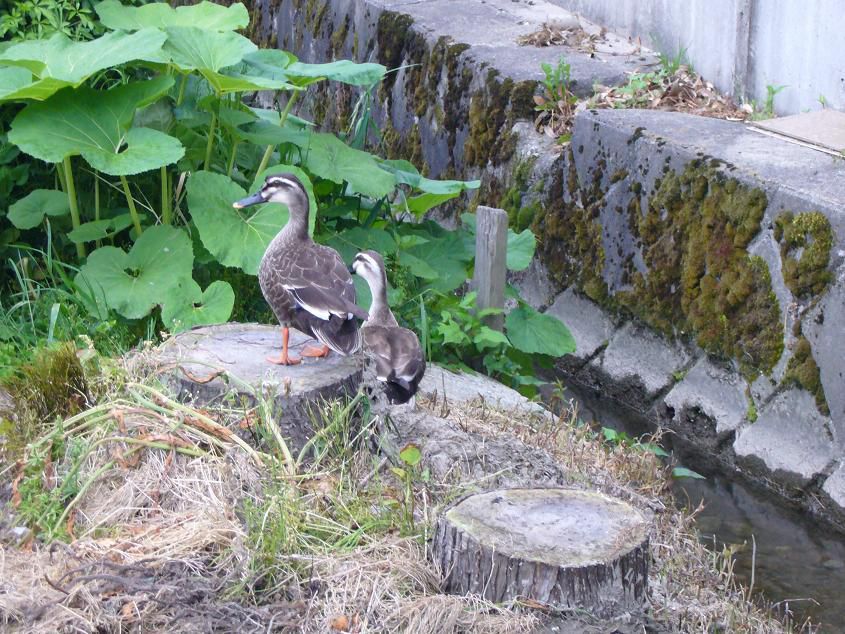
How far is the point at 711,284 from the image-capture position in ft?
19.3

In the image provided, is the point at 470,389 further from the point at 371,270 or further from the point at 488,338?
the point at 371,270

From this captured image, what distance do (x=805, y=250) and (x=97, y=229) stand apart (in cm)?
320

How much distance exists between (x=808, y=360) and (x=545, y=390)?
5.43 ft

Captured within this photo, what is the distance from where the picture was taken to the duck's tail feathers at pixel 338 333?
169 inches

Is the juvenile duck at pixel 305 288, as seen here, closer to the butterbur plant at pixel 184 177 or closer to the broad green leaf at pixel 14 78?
the butterbur plant at pixel 184 177

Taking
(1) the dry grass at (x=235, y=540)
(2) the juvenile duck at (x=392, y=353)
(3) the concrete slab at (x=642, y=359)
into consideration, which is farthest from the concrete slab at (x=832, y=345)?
(2) the juvenile duck at (x=392, y=353)

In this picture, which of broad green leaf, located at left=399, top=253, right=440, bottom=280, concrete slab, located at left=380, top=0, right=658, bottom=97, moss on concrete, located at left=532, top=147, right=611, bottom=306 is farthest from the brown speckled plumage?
concrete slab, located at left=380, top=0, right=658, bottom=97

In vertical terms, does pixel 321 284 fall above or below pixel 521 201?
above

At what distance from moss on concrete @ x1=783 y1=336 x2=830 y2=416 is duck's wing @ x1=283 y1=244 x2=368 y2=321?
82.7 inches

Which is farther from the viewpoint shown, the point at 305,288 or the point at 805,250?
the point at 805,250

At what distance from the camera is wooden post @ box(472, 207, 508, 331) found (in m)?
5.64

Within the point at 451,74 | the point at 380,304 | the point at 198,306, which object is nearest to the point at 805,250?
the point at 380,304

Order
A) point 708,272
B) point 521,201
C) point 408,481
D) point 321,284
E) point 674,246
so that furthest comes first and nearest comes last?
1. point 521,201
2. point 674,246
3. point 708,272
4. point 321,284
5. point 408,481

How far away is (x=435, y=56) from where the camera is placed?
27.0 feet
